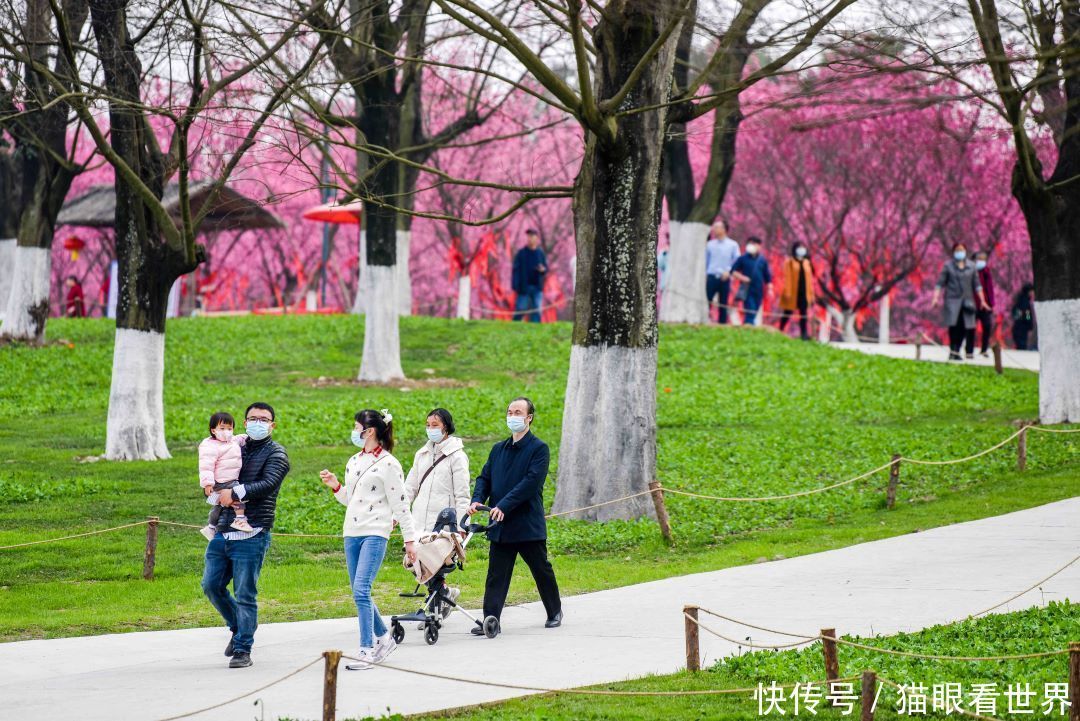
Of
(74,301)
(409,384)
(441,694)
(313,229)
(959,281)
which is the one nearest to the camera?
(441,694)

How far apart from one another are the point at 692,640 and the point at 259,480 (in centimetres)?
304

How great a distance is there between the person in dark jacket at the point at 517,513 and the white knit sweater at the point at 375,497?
2.95 ft

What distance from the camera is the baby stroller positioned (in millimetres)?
9305

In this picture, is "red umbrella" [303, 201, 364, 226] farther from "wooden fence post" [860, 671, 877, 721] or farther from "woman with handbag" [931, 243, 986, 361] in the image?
"wooden fence post" [860, 671, 877, 721]

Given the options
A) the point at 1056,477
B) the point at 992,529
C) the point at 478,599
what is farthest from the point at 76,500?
the point at 1056,477

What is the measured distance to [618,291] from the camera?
14188 mm

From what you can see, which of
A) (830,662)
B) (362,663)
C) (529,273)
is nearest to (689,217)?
(529,273)

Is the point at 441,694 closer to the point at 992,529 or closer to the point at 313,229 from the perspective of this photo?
the point at 992,529

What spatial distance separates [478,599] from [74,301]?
2982cm

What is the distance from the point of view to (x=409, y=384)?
78.1 ft

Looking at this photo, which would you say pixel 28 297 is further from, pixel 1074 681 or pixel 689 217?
pixel 1074 681

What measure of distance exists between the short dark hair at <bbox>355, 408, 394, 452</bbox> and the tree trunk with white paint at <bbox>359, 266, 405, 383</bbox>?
15.0 m

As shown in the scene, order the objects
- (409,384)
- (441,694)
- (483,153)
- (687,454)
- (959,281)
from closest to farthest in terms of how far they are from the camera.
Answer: (441,694) < (687,454) < (409,384) < (959,281) < (483,153)

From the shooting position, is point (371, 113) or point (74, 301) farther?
point (74, 301)
